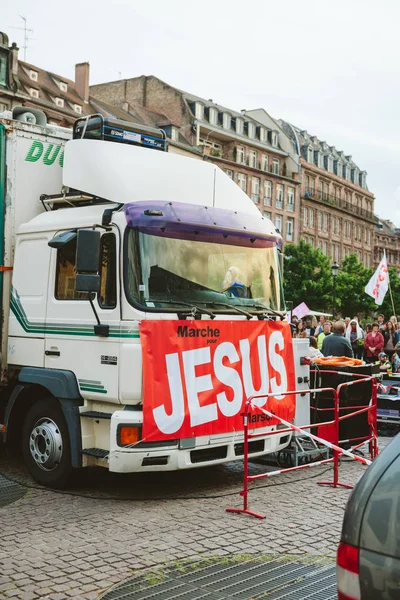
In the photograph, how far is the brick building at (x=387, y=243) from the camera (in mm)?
108688

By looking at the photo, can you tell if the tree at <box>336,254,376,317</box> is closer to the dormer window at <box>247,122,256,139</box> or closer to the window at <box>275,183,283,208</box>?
the window at <box>275,183,283,208</box>

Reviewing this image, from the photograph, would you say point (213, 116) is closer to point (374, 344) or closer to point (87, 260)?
point (374, 344)

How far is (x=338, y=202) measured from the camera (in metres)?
91.0

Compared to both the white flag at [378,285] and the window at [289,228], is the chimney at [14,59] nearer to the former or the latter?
the white flag at [378,285]

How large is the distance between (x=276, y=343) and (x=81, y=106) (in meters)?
50.7

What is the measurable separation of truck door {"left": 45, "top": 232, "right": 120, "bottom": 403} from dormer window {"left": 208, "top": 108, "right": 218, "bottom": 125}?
206 ft

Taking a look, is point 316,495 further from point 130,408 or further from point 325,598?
point 325,598

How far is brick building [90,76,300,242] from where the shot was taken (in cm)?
6631

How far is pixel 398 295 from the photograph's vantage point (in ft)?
246

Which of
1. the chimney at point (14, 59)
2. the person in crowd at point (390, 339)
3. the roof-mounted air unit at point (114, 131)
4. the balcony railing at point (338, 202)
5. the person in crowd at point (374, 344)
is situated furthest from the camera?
the balcony railing at point (338, 202)

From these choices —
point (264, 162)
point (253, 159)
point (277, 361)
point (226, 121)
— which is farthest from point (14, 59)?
point (277, 361)

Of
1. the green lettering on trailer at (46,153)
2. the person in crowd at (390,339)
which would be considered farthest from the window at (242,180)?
the green lettering on trailer at (46,153)

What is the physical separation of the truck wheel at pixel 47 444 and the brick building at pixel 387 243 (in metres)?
102

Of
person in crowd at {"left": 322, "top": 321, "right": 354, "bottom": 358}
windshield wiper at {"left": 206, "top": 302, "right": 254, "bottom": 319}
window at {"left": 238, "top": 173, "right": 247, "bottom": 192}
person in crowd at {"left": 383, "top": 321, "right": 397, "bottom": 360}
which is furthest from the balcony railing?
windshield wiper at {"left": 206, "top": 302, "right": 254, "bottom": 319}
